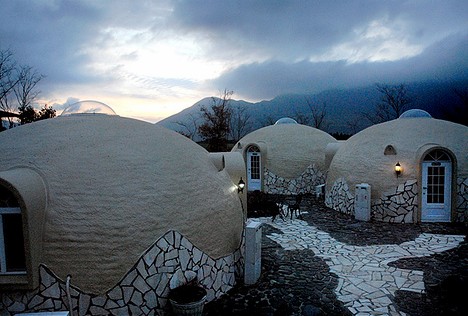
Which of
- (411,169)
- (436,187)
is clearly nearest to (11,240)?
(411,169)

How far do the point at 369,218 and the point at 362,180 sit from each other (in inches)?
62.6

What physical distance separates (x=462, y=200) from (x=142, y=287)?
12387 mm

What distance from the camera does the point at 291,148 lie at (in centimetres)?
1920

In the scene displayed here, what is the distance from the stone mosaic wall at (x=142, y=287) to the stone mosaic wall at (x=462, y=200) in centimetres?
1073

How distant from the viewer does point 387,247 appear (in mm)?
9320

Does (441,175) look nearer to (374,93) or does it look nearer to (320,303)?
(320,303)

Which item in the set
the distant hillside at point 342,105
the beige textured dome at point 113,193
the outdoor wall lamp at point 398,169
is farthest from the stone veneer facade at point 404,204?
the distant hillside at point 342,105

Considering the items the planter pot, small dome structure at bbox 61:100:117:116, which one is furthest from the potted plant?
small dome structure at bbox 61:100:117:116

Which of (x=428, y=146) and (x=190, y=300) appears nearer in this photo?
(x=190, y=300)

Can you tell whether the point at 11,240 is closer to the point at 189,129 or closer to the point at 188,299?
the point at 188,299

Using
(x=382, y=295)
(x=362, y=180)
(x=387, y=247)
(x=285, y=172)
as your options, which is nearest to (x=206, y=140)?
(x=285, y=172)

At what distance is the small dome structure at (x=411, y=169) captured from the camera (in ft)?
38.3

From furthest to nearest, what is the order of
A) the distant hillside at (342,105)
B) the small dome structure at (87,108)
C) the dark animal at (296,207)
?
the distant hillside at (342,105)
the dark animal at (296,207)
the small dome structure at (87,108)

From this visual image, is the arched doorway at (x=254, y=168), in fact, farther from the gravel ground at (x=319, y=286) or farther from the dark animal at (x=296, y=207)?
the gravel ground at (x=319, y=286)
